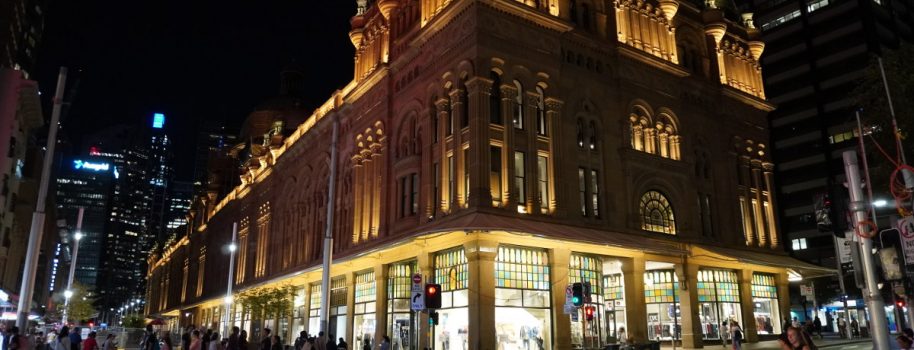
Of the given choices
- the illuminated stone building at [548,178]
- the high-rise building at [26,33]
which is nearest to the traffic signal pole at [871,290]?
the illuminated stone building at [548,178]

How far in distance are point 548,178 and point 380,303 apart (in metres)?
12.1

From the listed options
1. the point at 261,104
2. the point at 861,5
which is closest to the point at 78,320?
the point at 261,104

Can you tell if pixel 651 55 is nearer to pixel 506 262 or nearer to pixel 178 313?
pixel 506 262

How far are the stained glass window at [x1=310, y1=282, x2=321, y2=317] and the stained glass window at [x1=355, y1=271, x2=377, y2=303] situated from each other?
7241mm

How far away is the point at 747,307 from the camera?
40.8 metres

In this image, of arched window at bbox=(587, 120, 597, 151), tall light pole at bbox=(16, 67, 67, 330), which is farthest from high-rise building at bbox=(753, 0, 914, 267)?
tall light pole at bbox=(16, 67, 67, 330)

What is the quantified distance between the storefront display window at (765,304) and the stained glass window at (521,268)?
18.2 meters

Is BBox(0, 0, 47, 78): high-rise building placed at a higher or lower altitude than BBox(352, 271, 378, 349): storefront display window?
higher

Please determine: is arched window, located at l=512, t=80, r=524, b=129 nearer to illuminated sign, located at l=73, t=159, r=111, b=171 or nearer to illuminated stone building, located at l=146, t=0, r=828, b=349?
illuminated stone building, located at l=146, t=0, r=828, b=349

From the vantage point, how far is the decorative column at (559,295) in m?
30.6

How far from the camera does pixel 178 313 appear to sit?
104 m

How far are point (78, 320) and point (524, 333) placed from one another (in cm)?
9418

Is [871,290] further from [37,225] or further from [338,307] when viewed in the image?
[338,307]

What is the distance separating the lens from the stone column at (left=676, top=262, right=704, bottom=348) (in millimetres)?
36559
